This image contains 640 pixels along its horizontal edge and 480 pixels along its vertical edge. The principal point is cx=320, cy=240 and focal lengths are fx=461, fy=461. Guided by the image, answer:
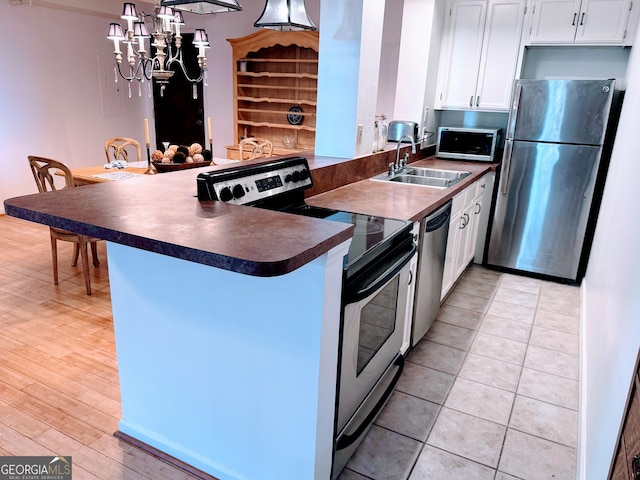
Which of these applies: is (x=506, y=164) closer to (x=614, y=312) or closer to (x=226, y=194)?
(x=614, y=312)

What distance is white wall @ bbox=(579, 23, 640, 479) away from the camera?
4.70 feet

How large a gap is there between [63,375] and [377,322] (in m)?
1.61

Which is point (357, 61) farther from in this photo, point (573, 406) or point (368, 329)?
point (573, 406)

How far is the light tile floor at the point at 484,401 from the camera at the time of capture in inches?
72.5

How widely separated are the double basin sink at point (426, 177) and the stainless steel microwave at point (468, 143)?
64 centimetres

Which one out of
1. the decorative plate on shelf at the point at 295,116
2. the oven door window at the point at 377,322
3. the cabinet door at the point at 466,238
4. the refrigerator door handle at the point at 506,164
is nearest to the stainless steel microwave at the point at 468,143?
the refrigerator door handle at the point at 506,164

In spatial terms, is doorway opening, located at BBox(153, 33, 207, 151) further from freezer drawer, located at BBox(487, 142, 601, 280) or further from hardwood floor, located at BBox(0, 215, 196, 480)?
freezer drawer, located at BBox(487, 142, 601, 280)

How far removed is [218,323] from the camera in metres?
1.48

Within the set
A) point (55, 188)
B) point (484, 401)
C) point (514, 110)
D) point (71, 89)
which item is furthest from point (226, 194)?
point (71, 89)

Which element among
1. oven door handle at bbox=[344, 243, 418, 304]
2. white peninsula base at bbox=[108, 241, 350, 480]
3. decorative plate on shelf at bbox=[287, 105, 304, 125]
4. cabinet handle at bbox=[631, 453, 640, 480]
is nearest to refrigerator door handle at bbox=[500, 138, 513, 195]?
oven door handle at bbox=[344, 243, 418, 304]

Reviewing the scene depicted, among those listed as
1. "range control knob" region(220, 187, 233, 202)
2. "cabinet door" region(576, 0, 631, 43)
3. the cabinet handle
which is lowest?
the cabinet handle

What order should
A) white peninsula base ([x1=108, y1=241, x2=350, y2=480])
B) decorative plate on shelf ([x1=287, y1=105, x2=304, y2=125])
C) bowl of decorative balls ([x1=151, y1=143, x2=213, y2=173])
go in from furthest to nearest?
decorative plate on shelf ([x1=287, y1=105, x2=304, y2=125]) → bowl of decorative balls ([x1=151, y1=143, x2=213, y2=173]) → white peninsula base ([x1=108, y1=241, x2=350, y2=480])

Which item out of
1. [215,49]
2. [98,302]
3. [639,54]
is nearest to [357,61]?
[639,54]

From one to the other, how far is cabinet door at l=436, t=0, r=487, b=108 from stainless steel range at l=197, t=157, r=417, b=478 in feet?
7.74
